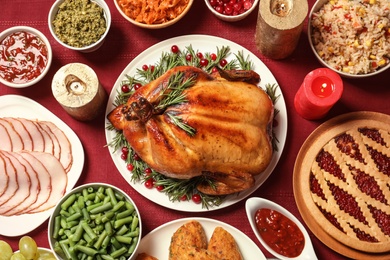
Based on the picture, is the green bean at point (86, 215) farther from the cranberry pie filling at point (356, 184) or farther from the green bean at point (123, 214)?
the cranberry pie filling at point (356, 184)

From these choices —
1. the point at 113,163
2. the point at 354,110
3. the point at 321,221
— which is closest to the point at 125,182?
the point at 113,163

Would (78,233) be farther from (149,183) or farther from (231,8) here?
(231,8)

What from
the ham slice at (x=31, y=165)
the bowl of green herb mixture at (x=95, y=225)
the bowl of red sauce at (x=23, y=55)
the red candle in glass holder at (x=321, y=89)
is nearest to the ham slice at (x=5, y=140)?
the ham slice at (x=31, y=165)

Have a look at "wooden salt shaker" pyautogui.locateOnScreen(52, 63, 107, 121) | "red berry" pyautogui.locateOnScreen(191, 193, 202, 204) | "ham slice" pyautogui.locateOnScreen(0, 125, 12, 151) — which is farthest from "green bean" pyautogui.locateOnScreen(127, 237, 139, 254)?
"ham slice" pyautogui.locateOnScreen(0, 125, 12, 151)

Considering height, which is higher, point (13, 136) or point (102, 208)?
point (13, 136)

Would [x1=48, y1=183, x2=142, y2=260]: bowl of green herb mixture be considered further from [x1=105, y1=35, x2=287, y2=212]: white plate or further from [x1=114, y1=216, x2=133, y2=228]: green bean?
[x1=105, y1=35, x2=287, y2=212]: white plate

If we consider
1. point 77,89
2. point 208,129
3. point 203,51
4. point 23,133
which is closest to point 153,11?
point 203,51

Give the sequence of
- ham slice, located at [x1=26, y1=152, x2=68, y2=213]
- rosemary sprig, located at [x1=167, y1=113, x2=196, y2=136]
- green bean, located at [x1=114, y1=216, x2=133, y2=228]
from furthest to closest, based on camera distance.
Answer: ham slice, located at [x1=26, y1=152, x2=68, y2=213] → green bean, located at [x1=114, y1=216, x2=133, y2=228] → rosemary sprig, located at [x1=167, y1=113, x2=196, y2=136]
